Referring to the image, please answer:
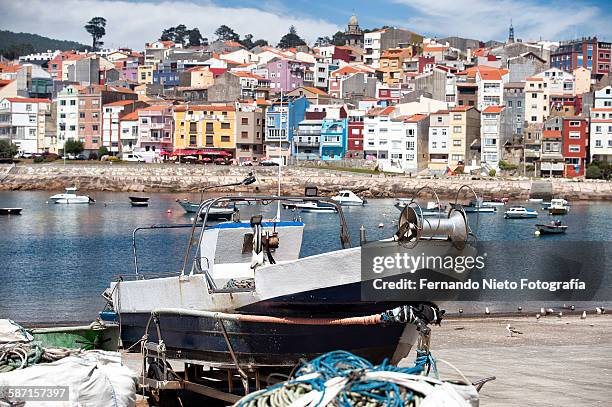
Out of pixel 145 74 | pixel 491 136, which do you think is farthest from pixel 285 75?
pixel 491 136

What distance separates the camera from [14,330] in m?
10.2

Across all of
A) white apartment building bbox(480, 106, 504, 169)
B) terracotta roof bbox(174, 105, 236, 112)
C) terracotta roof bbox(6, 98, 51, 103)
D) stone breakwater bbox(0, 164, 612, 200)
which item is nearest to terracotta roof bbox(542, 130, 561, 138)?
white apartment building bbox(480, 106, 504, 169)

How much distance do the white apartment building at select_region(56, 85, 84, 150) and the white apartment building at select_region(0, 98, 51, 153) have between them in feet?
6.74

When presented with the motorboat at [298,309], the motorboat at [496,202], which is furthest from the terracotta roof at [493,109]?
the motorboat at [298,309]

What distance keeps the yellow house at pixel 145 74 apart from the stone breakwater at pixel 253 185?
1693 inches

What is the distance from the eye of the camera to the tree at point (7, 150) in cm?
9216

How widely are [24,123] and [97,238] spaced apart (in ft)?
191

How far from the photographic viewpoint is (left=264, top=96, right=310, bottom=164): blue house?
→ 8969 centimetres

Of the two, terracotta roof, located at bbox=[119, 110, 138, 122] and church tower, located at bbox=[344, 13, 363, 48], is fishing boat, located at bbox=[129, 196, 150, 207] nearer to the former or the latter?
terracotta roof, located at bbox=[119, 110, 138, 122]

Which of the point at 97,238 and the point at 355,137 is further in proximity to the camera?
the point at 355,137

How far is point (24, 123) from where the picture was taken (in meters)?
99.6

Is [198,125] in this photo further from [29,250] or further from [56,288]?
[56,288]

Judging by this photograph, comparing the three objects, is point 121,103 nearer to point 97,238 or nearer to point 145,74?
point 145,74

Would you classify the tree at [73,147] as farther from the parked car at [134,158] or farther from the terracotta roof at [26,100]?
the terracotta roof at [26,100]
